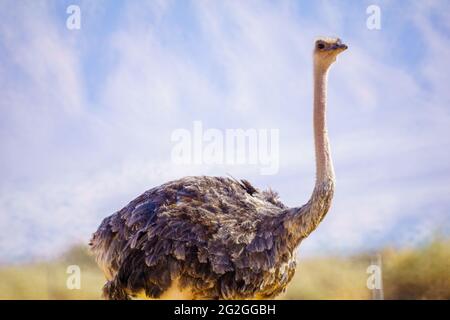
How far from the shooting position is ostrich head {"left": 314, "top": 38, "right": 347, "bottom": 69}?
24.6 feet

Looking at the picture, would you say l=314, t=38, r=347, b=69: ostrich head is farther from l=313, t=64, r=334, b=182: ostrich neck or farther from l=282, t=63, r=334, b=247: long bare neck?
l=282, t=63, r=334, b=247: long bare neck

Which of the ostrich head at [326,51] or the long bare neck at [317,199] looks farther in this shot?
the ostrich head at [326,51]

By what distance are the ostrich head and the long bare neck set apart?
0.41 metres

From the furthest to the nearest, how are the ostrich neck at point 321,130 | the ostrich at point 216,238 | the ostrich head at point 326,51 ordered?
the ostrich head at point 326,51, the ostrich neck at point 321,130, the ostrich at point 216,238

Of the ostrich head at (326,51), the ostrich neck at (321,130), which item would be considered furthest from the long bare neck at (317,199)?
the ostrich head at (326,51)

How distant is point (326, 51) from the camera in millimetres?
7535

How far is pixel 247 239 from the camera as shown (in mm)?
7242

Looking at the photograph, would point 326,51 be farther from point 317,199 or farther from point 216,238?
point 216,238

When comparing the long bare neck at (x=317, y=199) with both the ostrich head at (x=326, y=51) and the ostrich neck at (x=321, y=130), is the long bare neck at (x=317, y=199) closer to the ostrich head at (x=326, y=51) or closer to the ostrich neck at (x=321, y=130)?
the ostrich neck at (x=321, y=130)

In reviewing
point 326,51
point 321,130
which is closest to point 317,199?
point 321,130

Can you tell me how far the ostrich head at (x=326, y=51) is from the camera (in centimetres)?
750

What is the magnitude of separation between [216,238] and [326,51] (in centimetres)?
173
